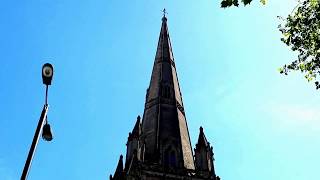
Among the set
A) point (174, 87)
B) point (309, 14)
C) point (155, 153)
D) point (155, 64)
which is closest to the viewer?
point (309, 14)

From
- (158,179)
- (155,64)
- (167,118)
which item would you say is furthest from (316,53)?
(155,64)

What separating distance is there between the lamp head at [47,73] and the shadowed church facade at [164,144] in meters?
17.5

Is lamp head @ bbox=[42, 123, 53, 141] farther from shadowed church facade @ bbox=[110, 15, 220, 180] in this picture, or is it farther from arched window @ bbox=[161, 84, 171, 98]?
arched window @ bbox=[161, 84, 171, 98]

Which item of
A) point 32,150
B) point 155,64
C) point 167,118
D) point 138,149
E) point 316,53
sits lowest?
point 32,150

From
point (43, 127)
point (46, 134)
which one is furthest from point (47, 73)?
point (46, 134)

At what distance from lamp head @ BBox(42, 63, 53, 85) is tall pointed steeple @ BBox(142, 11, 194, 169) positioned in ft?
64.7

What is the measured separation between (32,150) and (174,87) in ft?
91.7

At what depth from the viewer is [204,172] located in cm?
2691

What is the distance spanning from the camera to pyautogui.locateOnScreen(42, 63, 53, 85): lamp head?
791cm

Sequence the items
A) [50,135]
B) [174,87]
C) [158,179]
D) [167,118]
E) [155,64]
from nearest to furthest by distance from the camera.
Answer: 1. [50,135]
2. [158,179]
3. [167,118]
4. [174,87]
5. [155,64]

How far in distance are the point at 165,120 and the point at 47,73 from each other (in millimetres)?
23711

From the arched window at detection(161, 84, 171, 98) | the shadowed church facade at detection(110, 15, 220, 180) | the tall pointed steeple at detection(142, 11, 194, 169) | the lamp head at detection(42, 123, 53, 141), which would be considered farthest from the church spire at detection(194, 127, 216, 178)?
the lamp head at detection(42, 123, 53, 141)

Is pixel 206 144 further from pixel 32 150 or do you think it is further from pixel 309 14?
pixel 32 150

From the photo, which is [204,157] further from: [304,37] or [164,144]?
[304,37]
